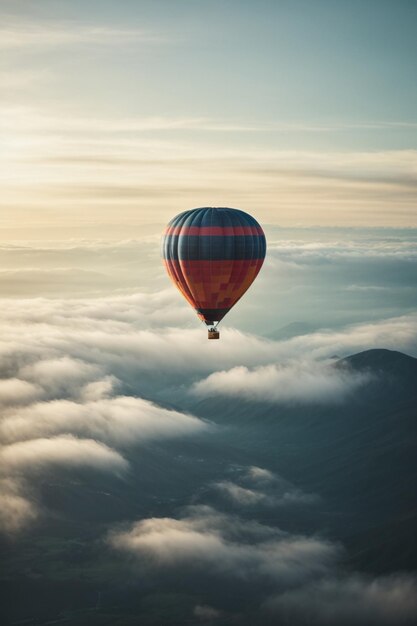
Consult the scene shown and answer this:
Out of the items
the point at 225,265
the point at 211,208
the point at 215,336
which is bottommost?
the point at 215,336

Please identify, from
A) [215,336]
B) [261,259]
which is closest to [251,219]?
[261,259]

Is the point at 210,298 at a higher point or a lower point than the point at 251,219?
lower

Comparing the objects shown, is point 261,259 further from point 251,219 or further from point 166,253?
point 166,253

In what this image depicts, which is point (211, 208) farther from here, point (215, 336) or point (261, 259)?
point (215, 336)

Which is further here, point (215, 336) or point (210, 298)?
point (210, 298)
